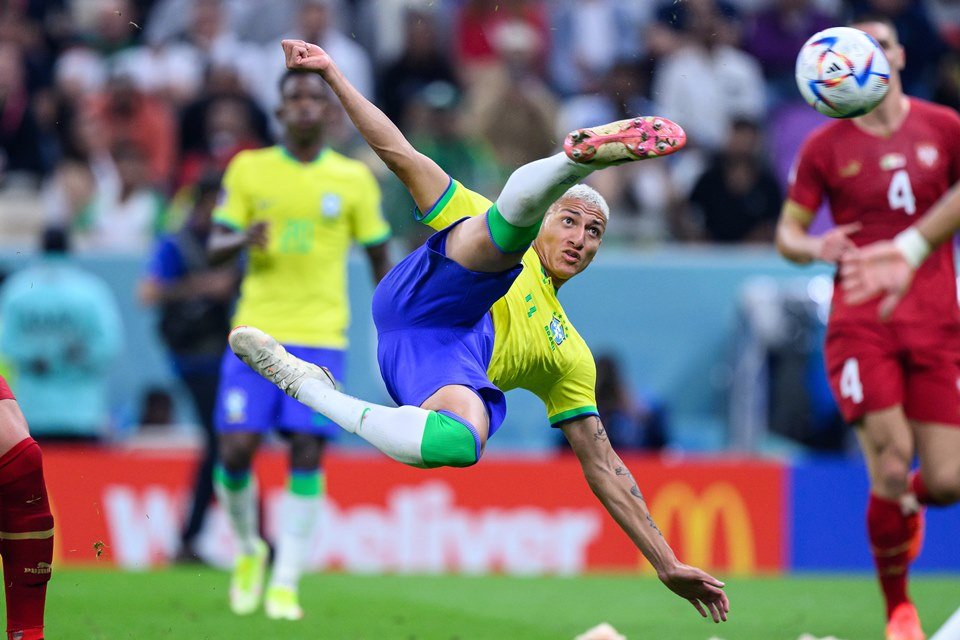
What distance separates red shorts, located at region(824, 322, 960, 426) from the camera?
7746 millimetres

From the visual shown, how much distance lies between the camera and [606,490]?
22.4 ft

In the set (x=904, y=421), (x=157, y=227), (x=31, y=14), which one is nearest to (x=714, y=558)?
(x=904, y=421)

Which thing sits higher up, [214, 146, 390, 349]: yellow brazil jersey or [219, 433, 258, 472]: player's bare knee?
[214, 146, 390, 349]: yellow brazil jersey

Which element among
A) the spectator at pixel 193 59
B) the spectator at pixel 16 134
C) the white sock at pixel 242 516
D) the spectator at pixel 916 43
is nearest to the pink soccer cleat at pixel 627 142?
the white sock at pixel 242 516

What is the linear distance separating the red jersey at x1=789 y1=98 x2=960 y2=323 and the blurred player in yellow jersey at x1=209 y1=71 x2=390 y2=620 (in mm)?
2666

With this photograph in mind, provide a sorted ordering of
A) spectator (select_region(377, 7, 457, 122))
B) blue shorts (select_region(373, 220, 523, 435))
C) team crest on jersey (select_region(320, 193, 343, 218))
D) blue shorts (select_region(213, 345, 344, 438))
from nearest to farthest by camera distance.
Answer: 1. blue shorts (select_region(373, 220, 523, 435))
2. blue shorts (select_region(213, 345, 344, 438))
3. team crest on jersey (select_region(320, 193, 343, 218))
4. spectator (select_region(377, 7, 457, 122))

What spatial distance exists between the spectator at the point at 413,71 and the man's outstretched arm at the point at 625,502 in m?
7.60

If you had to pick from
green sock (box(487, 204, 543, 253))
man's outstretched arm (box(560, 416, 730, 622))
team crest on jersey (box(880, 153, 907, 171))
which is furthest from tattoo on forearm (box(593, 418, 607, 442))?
team crest on jersey (box(880, 153, 907, 171))

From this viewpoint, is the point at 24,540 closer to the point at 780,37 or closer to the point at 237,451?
the point at 237,451

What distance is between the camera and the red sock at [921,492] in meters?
7.74

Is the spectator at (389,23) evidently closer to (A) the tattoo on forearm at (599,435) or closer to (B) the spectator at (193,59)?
(B) the spectator at (193,59)

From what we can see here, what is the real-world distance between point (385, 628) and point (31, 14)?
9.35 metres

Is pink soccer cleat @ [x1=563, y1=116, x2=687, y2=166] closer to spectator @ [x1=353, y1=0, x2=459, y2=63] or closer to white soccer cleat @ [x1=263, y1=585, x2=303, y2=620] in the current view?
white soccer cleat @ [x1=263, y1=585, x2=303, y2=620]

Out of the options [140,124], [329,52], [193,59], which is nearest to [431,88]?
[329,52]
